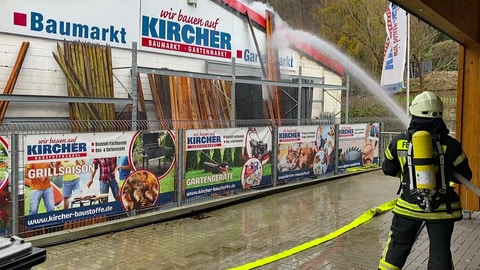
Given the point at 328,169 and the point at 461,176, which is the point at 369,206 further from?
the point at 461,176

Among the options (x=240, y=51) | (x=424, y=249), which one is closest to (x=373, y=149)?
(x=240, y=51)

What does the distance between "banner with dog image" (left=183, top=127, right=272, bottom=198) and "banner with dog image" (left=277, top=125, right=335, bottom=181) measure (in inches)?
18.6

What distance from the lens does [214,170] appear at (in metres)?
8.41

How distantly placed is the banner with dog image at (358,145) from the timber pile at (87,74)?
5.84m

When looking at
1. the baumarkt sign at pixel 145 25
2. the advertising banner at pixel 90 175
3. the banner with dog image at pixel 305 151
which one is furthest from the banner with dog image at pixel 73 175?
the banner with dog image at pixel 305 151

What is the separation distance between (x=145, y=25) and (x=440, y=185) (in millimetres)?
8338

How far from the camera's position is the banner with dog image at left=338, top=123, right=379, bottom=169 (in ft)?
39.6

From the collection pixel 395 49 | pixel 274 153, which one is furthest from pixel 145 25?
pixel 395 49

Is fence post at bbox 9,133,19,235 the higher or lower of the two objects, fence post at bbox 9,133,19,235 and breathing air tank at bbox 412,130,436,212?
the lower

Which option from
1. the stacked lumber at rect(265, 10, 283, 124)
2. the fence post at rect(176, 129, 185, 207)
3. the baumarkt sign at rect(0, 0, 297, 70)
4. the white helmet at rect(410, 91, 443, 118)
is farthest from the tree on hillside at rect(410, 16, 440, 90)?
the white helmet at rect(410, 91, 443, 118)

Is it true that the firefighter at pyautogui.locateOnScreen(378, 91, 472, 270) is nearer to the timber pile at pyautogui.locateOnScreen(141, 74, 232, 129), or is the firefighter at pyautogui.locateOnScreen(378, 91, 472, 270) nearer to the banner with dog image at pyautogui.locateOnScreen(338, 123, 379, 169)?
the timber pile at pyautogui.locateOnScreen(141, 74, 232, 129)

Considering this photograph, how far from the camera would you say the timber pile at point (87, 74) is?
8.89m

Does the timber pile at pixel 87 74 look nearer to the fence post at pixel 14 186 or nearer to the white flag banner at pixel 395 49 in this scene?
the fence post at pixel 14 186

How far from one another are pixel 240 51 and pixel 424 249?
8.79 m
